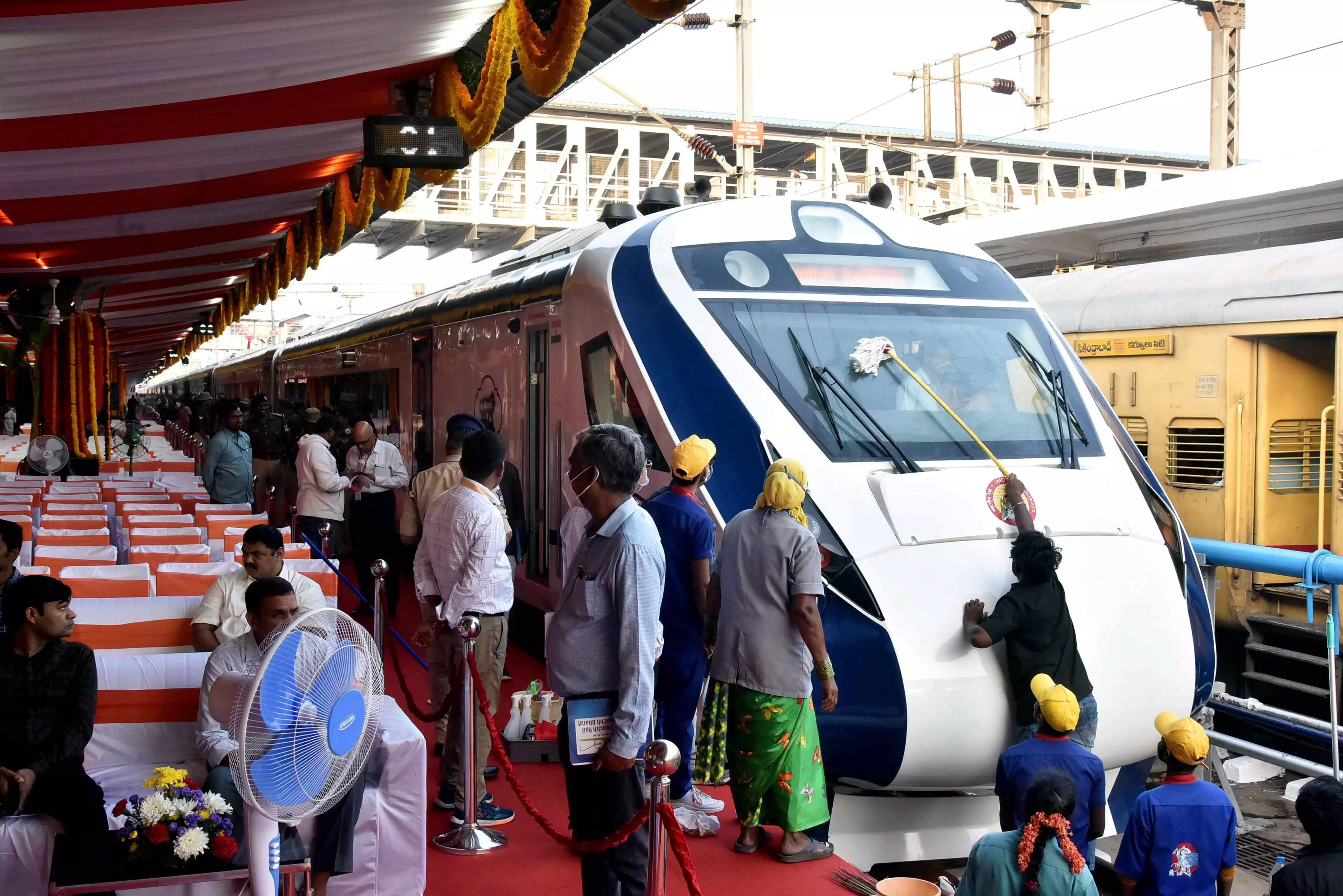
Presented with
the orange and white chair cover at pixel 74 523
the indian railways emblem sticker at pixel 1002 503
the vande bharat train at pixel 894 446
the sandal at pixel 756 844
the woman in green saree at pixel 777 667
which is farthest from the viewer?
the orange and white chair cover at pixel 74 523

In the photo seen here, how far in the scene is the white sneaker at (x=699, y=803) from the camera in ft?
18.7

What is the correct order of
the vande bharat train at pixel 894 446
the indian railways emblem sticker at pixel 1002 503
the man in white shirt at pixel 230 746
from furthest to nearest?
the indian railways emblem sticker at pixel 1002 503
the vande bharat train at pixel 894 446
the man in white shirt at pixel 230 746

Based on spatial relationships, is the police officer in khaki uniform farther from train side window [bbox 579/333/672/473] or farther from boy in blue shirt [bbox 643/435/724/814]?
boy in blue shirt [bbox 643/435/724/814]

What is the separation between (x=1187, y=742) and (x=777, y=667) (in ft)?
5.08

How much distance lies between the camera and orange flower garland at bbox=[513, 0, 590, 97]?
482cm

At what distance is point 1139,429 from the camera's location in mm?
11086

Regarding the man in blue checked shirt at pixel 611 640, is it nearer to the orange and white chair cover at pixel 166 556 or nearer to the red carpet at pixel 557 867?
the red carpet at pixel 557 867

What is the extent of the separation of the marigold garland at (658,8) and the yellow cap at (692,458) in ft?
6.34

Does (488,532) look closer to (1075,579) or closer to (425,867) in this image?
(425,867)

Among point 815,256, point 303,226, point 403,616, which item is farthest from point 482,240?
point 815,256

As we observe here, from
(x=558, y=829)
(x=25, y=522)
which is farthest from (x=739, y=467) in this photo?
(x=25, y=522)

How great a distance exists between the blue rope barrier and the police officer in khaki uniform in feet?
6.54

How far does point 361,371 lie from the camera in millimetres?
15492

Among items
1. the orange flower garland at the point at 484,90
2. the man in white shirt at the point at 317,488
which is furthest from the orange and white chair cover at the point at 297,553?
the orange flower garland at the point at 484,90
